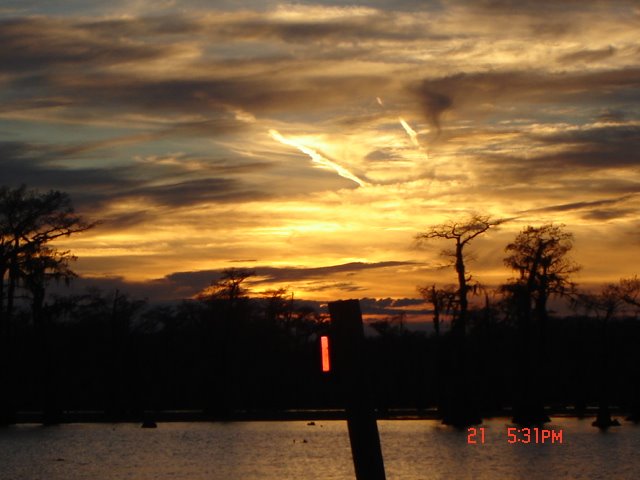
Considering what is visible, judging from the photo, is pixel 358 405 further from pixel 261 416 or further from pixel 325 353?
pixel 261 416

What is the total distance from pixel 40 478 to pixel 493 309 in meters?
57.9

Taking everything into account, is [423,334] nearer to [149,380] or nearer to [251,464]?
[149,380]

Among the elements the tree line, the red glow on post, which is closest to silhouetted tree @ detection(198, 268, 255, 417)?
the tree line

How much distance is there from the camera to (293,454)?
5144cm

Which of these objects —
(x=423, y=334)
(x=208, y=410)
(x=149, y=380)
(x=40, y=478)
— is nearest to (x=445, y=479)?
(x=40, y=478)
